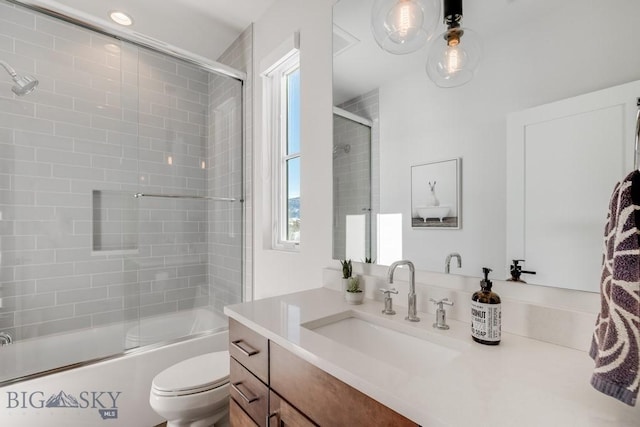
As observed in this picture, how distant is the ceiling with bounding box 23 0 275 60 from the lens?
1944 mm

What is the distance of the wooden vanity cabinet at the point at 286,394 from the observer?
635 mm

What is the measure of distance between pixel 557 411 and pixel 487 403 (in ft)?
0.37

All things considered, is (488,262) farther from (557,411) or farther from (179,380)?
(179,380)

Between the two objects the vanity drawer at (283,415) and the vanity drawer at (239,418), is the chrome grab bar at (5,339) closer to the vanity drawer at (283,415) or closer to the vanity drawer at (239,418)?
the vanity drawer at (239,418)

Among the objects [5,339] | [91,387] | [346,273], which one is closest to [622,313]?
[346,273]

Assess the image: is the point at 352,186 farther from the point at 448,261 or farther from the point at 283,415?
the point at 283,415

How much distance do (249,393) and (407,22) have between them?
141cm

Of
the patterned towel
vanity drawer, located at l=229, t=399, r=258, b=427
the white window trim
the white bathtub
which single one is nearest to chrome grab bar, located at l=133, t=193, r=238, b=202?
the white window trim

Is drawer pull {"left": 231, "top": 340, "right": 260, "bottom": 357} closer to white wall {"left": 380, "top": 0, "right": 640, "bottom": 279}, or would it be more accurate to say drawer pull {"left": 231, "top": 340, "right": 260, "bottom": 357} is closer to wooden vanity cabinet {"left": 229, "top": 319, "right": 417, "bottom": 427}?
wooden vanity cabinet {"left": 229, "top": 319, "right": 417, "bottom": 427}

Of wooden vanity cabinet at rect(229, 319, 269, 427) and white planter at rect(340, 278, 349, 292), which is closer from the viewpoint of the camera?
wooden vanity cabinet at rect(229, 319, 269, 427)

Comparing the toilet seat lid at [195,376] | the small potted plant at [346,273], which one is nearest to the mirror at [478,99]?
the small potted plant at [346,273]

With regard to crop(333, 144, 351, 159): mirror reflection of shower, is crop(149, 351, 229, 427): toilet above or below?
below

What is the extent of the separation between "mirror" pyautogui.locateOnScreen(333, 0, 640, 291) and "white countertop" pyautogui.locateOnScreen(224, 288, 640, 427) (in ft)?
0.74

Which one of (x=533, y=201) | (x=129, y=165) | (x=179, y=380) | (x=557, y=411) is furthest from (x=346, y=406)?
(x=129, y=165)
